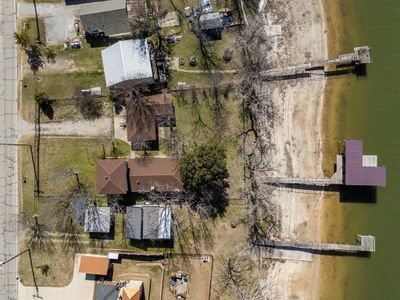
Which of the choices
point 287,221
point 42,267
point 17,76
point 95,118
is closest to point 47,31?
point 17,76

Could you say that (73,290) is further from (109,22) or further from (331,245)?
(109,22)

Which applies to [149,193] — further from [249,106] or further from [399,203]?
[399,203]

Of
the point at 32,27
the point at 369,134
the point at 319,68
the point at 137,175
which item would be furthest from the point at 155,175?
the point at 369,134

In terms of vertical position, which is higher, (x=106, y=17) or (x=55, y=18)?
(x=55, y=18)

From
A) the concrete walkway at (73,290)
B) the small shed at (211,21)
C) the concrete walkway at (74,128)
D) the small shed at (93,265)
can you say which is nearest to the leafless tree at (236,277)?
the small shed at (93,265)

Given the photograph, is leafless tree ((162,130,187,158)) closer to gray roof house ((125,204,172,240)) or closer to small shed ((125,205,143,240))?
gray roof house ((125,204,172,240))
